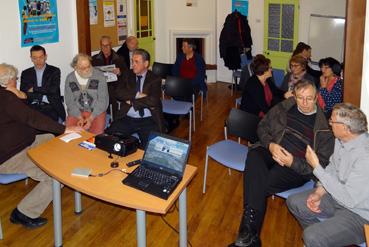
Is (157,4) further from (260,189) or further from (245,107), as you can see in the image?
(260,189)

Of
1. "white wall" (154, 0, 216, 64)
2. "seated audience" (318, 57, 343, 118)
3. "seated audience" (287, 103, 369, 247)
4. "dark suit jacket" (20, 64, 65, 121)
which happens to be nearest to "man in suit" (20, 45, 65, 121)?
"dark suit jacket" (20, 64, 65, 121)

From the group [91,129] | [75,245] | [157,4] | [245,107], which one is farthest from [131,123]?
[157,4]

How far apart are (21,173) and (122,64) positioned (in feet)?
8.90

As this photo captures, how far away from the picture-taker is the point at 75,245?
344 centimetres

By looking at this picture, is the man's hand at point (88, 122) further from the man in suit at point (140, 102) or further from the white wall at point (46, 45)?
the white wall at point (46, 45)

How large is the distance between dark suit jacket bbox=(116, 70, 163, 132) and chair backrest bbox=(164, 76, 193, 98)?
1.02 meters

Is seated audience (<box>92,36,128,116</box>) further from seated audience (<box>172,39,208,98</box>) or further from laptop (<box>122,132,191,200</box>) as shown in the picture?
laptop (<box>122,132,191,200</box>)

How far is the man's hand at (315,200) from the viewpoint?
10.1 ft

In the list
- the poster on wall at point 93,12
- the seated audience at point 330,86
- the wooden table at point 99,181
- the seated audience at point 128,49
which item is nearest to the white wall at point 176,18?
the seated audience at point 128,49

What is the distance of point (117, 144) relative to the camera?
3229 millimetres

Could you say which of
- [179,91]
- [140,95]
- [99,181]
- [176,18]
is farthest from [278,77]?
[99,181]

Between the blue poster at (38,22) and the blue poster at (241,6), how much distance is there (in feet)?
15.1

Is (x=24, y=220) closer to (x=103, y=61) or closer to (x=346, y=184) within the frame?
(x=346, y=184)

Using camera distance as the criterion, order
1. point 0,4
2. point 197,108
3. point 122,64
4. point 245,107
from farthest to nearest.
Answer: point 197,108
point 122,64
point 245,107
point 0,4
